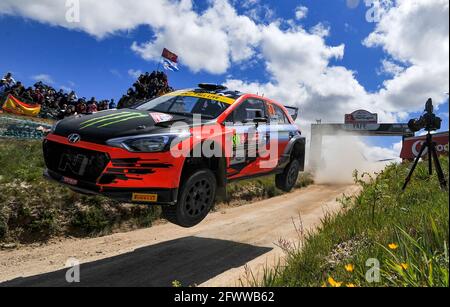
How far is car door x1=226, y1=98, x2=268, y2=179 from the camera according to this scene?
15.5ft

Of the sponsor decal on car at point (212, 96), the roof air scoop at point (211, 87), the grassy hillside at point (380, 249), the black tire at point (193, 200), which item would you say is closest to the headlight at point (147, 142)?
the black tire at point (193, 200)

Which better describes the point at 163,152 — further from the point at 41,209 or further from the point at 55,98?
the point at 55,98

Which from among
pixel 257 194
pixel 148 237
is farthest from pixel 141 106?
pixel 257 194

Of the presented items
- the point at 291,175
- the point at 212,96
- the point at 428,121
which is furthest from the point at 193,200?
the point at 428,121

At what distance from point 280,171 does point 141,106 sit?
8.26ft

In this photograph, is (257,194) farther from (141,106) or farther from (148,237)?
(141,106)

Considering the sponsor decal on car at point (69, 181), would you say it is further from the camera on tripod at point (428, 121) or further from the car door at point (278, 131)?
the camera on tripod at point (428, 121)

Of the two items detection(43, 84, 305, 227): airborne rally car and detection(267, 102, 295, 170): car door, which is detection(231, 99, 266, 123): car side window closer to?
detection(43, 84, 305, 227): airborne rally car

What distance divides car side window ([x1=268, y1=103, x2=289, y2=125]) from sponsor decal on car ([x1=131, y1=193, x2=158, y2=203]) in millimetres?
2803

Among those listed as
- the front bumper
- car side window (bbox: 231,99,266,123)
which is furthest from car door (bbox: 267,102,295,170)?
the front bumper

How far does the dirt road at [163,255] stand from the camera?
6.50 meters

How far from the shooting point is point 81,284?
20.2ft

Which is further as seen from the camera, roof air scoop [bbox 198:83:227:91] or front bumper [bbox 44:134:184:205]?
roof air scoop [bbox 198:83:227:91]
